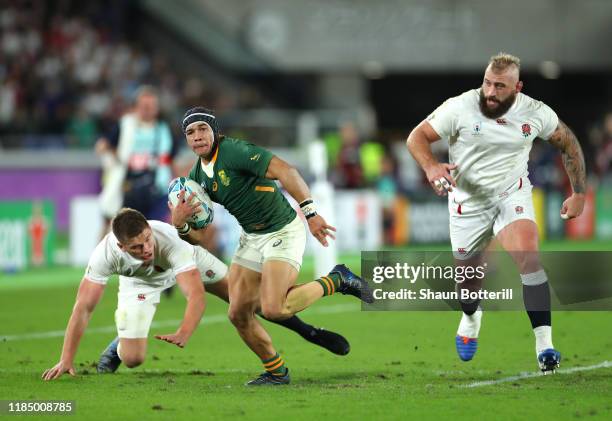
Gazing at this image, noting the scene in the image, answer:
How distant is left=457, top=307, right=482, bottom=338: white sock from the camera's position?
32.9ft

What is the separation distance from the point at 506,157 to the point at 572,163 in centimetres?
51

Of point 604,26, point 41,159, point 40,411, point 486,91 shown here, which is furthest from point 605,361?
point 604,26

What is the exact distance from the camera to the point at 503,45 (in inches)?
1335

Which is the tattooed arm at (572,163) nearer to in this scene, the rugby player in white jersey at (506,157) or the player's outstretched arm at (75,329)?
the rugby player in white jersey at (506,157)

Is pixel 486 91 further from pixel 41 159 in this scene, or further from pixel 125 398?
pixel 41 159

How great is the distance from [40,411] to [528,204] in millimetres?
4088

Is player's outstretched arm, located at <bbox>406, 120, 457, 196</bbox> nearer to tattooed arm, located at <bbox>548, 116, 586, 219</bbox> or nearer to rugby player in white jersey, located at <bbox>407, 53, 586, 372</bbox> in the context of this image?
rugby player in white jersey, located at <bbox>407, 53, 586, 372</bbox>

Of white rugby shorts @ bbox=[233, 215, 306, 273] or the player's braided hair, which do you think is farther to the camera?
white rugby shorts @ bbox=[233, 215, 306, 273]

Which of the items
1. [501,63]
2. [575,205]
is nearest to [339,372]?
[575,205]

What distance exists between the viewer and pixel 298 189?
8.82 m

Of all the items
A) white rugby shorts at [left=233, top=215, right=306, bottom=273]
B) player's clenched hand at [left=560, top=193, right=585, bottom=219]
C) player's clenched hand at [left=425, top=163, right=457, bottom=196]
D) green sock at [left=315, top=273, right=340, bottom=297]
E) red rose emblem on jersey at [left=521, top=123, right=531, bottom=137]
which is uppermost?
red rose emblem on jersey at [left=521, top=123, right=531, bottom=137]

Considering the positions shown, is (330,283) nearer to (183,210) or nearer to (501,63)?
(183,210)

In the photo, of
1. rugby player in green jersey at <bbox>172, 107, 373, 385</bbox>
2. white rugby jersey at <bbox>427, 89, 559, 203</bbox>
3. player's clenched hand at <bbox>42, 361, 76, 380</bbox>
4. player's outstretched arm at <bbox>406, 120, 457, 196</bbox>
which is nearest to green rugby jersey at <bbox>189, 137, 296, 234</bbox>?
rugby player in green jersey at <bbox>172, 107, 373, 385</bbox>

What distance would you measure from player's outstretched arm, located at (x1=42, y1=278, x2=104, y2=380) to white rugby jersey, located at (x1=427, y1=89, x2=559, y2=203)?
2908 mm
